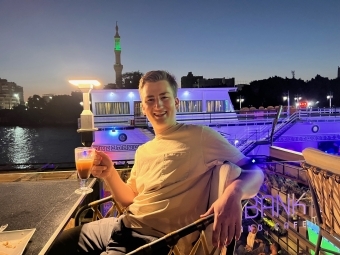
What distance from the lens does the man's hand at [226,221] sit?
976 mm

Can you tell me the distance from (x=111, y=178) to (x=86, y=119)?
113 cm

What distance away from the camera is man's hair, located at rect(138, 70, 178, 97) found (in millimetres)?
1535

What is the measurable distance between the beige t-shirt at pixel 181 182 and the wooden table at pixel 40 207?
387mm

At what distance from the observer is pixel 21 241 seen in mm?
1009

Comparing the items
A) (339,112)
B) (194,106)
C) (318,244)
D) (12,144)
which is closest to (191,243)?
(318,244)

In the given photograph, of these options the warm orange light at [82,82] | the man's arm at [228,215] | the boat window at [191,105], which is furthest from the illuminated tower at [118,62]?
the man's arm at [228,215]

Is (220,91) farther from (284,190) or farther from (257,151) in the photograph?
(284,190)

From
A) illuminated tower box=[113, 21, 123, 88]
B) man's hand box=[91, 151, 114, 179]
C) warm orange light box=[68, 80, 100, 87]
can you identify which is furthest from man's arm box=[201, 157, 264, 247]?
illuminated tower box=[113, 21, 123, 88]

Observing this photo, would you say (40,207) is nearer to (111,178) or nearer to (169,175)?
(111,178)

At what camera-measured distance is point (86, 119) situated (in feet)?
8.59

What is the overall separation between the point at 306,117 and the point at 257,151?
12.6 feet

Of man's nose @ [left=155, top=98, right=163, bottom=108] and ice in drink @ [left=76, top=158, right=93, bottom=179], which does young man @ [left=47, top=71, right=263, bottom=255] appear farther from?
ice in drink @ [left=76, top=158, right=93, bottom=179]

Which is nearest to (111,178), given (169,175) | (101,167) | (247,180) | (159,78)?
(101,167)

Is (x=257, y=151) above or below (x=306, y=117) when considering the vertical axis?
below
